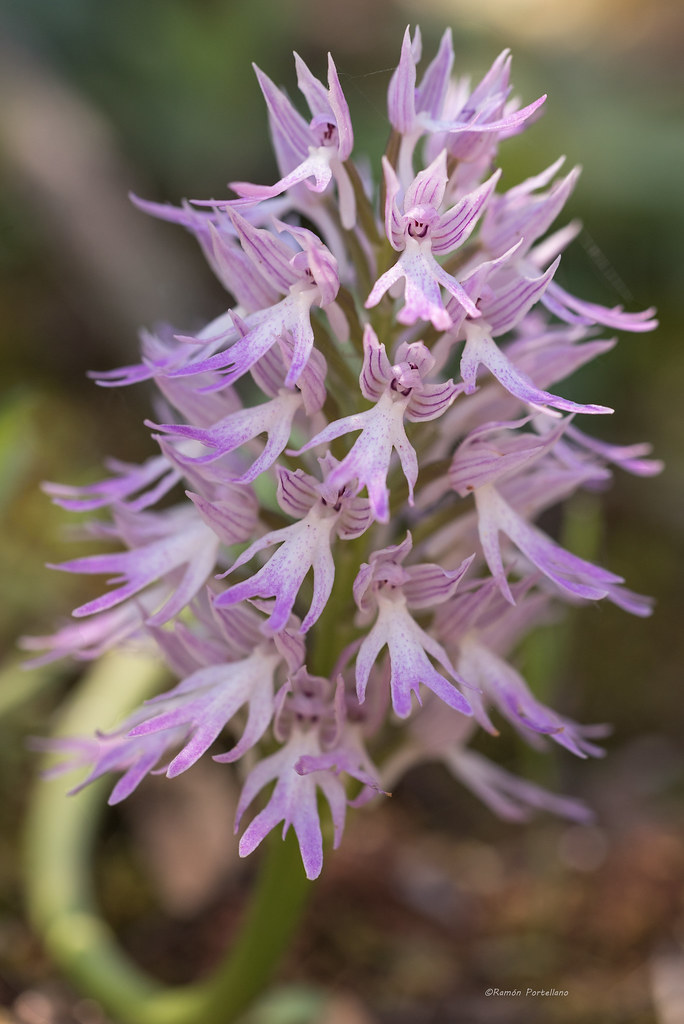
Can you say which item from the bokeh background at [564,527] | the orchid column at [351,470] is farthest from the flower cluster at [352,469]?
the bokeh background at [564,527]

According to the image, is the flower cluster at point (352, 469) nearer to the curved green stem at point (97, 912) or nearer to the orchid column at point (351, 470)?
the orchid column at point (351, 470)

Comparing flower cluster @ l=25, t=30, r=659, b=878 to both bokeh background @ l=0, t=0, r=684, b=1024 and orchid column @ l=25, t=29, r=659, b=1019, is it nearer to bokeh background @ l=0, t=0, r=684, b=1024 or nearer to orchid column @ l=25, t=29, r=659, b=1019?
orchid column @ l=25, t=29, r=659, b=1019

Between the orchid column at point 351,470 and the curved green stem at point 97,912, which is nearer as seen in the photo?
the orchid column at point 351,470

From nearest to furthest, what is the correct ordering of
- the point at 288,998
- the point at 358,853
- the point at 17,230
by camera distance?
the point at 288,998, the point at 358,853, the point at 17,230

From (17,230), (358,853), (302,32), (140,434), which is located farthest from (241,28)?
(358,853)

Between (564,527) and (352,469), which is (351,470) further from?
(564,527)

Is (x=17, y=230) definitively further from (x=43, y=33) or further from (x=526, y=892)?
(x=526, y=892)
